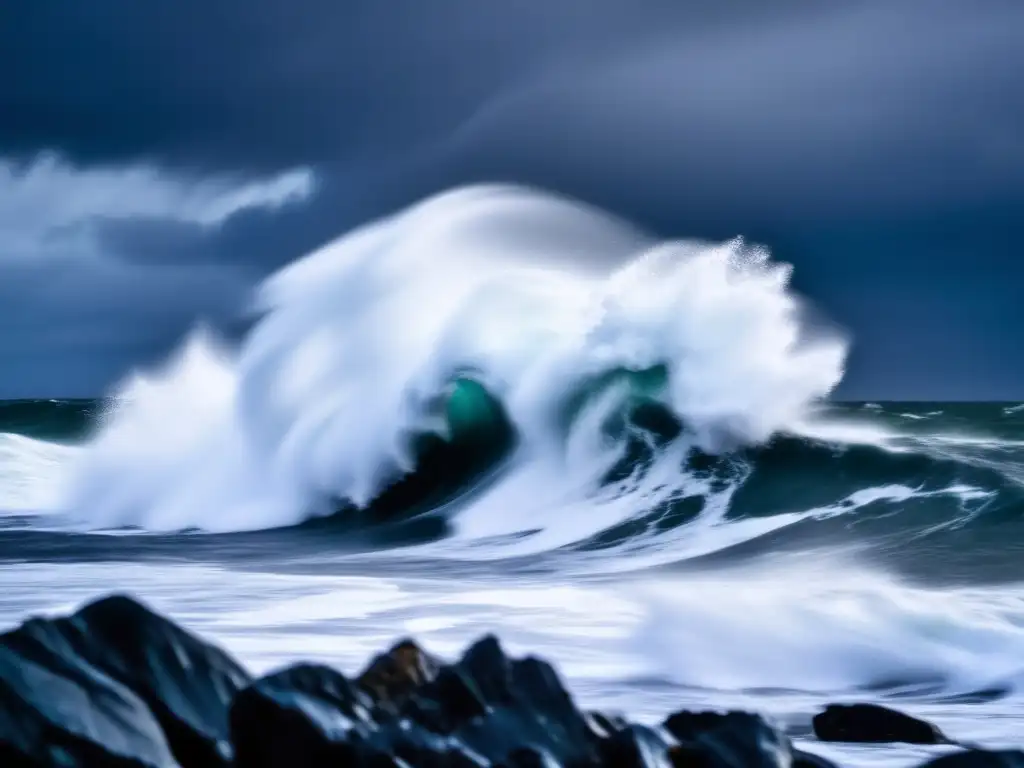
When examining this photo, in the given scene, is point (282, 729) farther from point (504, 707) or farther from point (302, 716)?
point (504, 707)

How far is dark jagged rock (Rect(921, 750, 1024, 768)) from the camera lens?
294 centimetres

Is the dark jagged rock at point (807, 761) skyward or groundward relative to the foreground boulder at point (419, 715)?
groundward

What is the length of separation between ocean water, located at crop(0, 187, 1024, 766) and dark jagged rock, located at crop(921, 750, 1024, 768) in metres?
1.28

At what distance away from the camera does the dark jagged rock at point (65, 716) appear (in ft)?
8.23

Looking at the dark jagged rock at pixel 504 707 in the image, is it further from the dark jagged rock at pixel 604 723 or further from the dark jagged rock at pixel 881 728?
the dark jagged rock at pixel 881 728

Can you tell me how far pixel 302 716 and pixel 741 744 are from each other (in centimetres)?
102

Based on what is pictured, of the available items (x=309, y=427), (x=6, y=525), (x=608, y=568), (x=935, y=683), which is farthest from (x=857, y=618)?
(x=6, y=525)

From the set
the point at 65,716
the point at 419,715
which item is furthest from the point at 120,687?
the point at 419,715

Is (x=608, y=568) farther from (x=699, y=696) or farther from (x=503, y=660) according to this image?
(x=503, y=660)

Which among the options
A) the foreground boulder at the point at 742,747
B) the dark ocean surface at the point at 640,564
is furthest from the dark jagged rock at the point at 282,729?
the dark ocean surface at the point at 640,564

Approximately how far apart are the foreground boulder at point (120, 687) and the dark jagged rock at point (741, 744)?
3.48ft

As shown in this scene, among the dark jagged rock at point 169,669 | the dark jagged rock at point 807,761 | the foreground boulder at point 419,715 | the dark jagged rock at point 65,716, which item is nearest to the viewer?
the dark jagged rock at point 65,716

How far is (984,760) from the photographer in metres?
2.95

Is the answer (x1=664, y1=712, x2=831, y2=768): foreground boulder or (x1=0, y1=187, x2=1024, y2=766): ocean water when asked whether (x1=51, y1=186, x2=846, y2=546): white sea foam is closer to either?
(x1=0, y1=187, x2=1024, y2=766): ocean water
